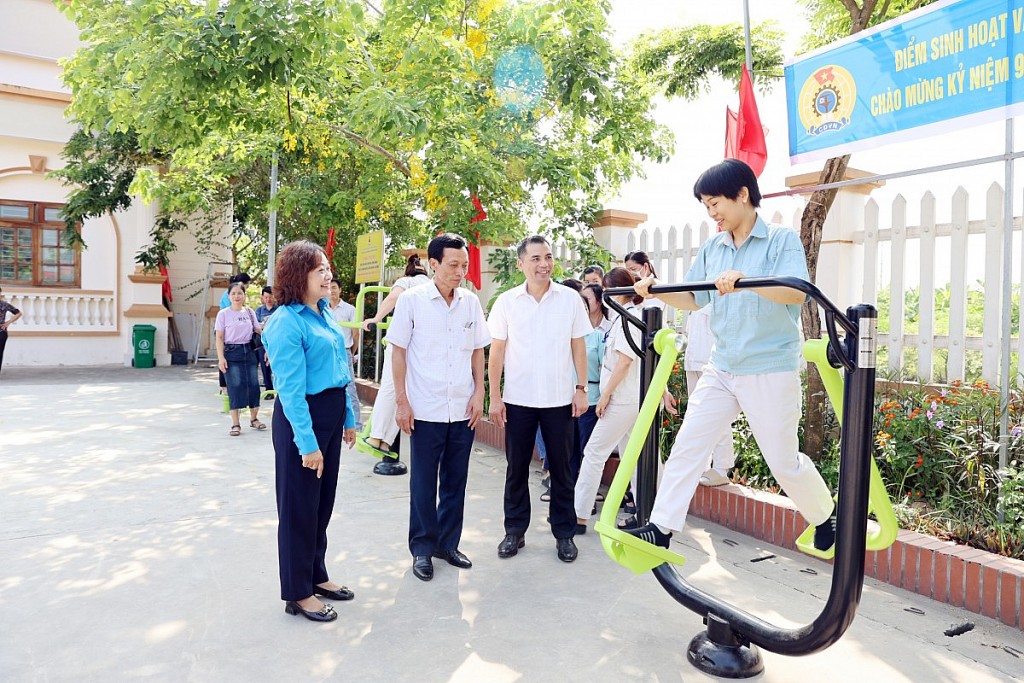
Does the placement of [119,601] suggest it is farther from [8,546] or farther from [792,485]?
[792,485]

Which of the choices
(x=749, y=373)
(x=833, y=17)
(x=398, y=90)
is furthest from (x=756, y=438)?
(x=833, y=17)

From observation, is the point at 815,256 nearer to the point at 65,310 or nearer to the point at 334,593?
the point at 334,593

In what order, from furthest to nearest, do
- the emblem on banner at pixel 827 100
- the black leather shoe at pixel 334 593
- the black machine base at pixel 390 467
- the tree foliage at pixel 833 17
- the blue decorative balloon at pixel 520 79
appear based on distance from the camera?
the blue decorative balloon at pixel 520 79 → the tree foliage at pixel 833 17 → the black machine base at pixel 390 467 → the emblem on banner at pixel 827 100 → the black leather shoe at pixel 334 593

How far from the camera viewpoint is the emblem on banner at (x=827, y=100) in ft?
13.9

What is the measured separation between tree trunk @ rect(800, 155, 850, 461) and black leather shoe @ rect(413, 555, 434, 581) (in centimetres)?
267

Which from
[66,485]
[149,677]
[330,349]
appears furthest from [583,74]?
[149,677]

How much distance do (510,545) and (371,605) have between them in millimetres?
911

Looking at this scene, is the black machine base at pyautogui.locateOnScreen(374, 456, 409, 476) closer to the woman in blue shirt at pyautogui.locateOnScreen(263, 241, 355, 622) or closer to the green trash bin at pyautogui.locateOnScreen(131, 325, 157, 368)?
the woman in blue shirt at pyautogui.locateOnScreen(263, 241, 355, 622)

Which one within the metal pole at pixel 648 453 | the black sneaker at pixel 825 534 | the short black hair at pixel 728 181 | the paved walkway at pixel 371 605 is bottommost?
the paved walkway at pixel 371 605

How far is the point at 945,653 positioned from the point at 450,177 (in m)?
5.41

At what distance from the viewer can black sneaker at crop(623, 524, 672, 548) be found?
275cm

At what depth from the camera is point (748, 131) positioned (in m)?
5.17

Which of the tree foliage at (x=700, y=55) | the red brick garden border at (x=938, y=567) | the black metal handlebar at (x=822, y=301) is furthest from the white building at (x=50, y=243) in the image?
the black metal handlebar at (x=822, y=301)

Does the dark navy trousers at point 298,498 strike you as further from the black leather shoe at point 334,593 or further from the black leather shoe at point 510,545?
the black leather shoe at point 510,545
